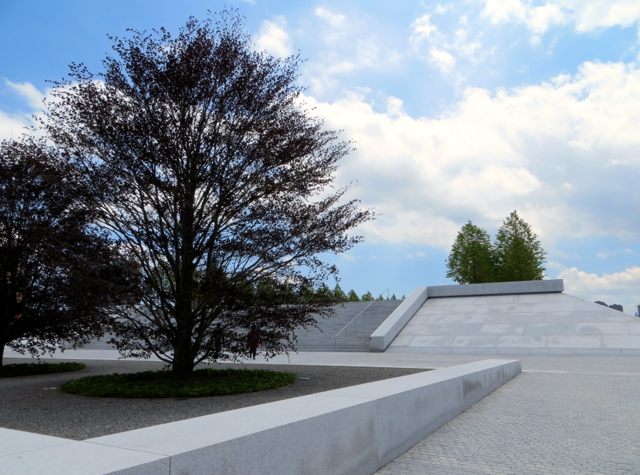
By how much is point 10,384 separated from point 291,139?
8.74 metres

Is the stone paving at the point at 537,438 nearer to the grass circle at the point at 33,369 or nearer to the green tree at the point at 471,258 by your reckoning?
the grass circle at the point at 33,369

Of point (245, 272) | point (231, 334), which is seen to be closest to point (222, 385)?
point (231, 334)

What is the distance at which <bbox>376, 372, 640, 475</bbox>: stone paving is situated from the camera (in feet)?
15.6

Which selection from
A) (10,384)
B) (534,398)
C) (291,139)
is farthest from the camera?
(10,384)

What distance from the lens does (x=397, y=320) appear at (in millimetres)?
22734

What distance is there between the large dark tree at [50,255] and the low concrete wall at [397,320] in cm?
1160

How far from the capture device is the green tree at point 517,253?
4406 cm

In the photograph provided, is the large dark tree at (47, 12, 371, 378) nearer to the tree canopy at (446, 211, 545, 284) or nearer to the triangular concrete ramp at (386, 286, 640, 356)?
the triangular concrete ramp at (386, 286, 640, 356)

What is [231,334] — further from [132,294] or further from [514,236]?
[514,236]

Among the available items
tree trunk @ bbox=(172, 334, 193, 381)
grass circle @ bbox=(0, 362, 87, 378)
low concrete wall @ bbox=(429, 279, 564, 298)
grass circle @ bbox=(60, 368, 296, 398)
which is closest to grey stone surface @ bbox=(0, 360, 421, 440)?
grass circle @ bbox=(60, 368, 296, 398)

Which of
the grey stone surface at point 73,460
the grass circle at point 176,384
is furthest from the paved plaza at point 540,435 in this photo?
the grass circle at point 176,384

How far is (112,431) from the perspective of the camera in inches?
233

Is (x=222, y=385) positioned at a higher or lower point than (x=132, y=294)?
lower

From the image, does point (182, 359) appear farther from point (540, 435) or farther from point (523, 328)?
point (523, 328)
